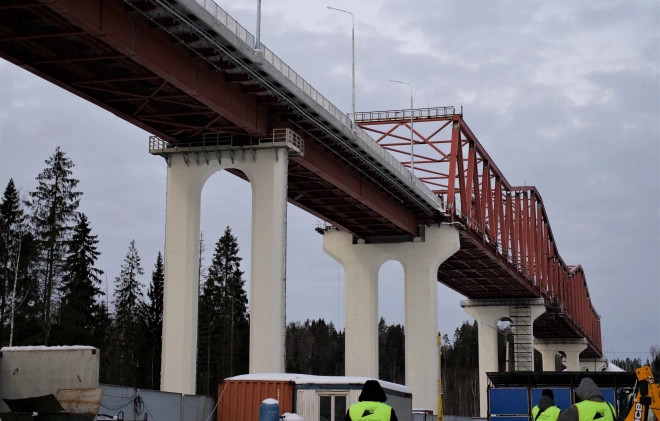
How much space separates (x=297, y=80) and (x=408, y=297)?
2971 cm

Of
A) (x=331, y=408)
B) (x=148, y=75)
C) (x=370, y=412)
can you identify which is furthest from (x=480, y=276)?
(x=370, y=412)

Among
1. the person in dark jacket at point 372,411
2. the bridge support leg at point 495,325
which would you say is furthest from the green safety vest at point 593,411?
the bridge support leg at point 495,325

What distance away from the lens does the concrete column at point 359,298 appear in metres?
70.4

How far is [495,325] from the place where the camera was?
101 m

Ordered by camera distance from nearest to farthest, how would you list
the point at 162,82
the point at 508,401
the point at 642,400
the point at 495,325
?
1. the point at 642,400
2. the point at 162,82
3. the point at 508,401
4. the point at 495,325

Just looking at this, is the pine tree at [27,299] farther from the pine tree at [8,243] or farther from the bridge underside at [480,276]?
the bridge underside at [480,276]

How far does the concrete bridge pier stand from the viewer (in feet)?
220

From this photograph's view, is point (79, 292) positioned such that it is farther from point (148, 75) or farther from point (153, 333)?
point (148, 75)

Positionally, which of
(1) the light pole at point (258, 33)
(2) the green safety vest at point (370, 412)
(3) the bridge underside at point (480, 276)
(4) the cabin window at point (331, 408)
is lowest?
(4) the cabin window at point (331, 408)

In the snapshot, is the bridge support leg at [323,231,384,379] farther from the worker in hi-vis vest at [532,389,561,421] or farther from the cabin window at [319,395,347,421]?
the worker in hi-vis vest at [532,389,561,421]

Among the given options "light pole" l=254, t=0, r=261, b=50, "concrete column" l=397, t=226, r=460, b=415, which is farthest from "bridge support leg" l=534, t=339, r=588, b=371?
"light pole" l=254, t=0, r=261, b=50

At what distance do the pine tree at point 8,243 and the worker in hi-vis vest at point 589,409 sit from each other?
62520 mm

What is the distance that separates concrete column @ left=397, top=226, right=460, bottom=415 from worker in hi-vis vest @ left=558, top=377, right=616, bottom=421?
53.4m

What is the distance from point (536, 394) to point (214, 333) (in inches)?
2731
